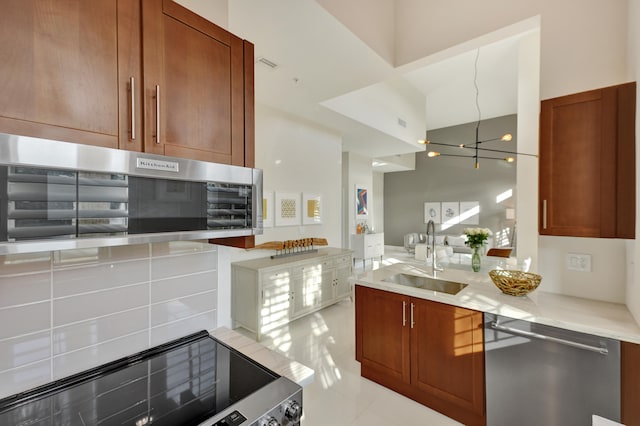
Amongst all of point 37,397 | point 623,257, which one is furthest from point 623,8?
point 37,397

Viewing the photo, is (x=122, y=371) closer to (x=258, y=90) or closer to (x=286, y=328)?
(x=286, y=328)

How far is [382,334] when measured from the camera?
223 cm

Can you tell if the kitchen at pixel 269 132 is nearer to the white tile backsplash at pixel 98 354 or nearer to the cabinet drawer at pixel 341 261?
the white tile backsplash at pixel 98 354

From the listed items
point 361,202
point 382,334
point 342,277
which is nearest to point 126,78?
point 382,334

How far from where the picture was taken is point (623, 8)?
1644 millimetres

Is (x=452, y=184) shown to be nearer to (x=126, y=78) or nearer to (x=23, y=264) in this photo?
(x=126, y=78)

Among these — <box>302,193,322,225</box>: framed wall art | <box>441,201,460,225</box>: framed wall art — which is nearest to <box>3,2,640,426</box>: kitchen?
<box>302,193,322,225</box>: framed wall art

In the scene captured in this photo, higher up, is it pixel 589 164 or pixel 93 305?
pixel 589 164

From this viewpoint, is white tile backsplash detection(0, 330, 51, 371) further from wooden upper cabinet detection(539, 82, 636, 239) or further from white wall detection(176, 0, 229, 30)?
wooden upper cabinet detection(539, 82, 636, 239)

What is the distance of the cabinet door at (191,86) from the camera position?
3.13ft

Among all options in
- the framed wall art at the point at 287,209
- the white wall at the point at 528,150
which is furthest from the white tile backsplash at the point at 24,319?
the white wall at the point at 528,150

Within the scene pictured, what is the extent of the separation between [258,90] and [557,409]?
3479 millimetres

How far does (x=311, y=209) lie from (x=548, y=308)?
10.4ft

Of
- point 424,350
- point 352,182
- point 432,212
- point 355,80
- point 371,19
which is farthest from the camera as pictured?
point 432,212
